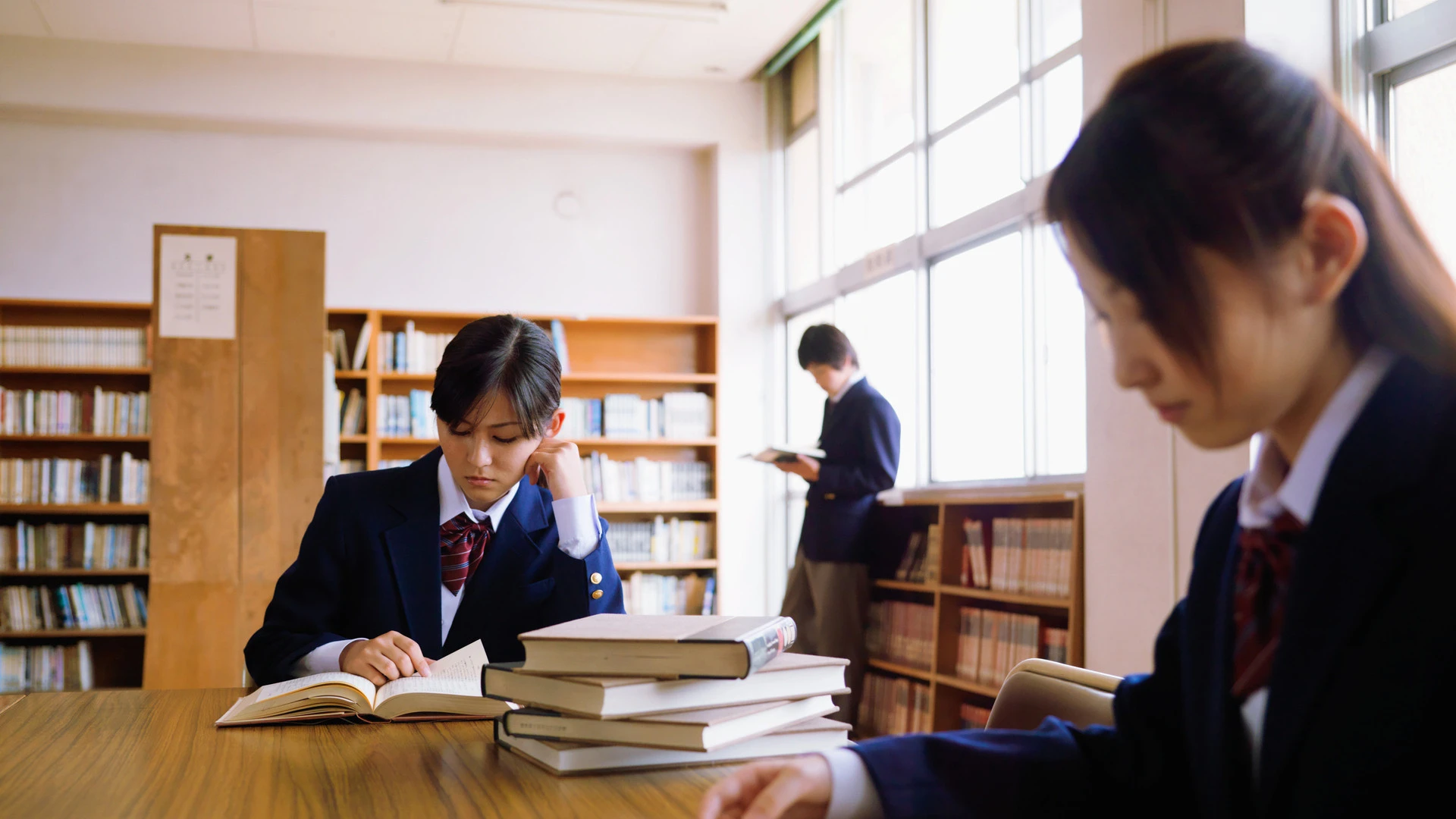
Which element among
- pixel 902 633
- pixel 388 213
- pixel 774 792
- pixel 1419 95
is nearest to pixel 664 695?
pixel 774 792

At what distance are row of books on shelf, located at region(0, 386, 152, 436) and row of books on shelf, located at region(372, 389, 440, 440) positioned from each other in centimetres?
112

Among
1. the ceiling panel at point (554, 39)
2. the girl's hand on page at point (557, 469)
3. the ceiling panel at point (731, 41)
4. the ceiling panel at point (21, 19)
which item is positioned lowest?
the girl's hand on page at point (557, 469)

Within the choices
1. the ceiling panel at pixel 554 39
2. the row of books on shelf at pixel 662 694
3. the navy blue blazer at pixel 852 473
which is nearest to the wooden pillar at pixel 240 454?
the navy blue blazer at pixel 852 473

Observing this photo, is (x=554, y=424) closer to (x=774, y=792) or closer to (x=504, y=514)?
(x=504, y=514)

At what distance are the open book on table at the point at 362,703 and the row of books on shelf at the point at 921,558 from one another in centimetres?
356

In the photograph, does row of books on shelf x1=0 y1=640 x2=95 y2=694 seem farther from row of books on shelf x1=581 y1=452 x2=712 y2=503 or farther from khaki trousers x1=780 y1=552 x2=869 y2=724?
khaki trousers x1=780 y1=552 x2=869 y2=724

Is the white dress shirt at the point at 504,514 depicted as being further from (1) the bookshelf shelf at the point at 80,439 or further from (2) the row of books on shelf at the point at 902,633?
(1) the bookshelf shelf at the point at 80,439

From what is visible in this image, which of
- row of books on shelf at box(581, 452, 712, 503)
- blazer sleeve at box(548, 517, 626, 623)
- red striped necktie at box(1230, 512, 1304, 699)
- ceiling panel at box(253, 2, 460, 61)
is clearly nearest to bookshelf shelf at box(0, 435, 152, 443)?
ceiling panel at box(253, 2, 460, 61)

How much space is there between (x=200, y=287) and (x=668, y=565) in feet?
10.5

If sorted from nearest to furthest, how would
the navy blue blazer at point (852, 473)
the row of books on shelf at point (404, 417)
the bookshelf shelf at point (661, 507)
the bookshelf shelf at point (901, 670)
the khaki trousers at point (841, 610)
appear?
the bookshelf shelf at point (901, 670), the navy blue blazer at point (852, 473), the khaki trousers at point (841, 610), the row of books on shelf at point (404, 417), the bookshelf shelf at point (661, 507)

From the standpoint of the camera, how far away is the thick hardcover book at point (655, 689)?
37.1 inches

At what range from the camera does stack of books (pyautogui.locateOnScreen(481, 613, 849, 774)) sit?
37.1 inches

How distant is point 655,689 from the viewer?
953 mm

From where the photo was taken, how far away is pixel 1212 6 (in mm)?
3211
